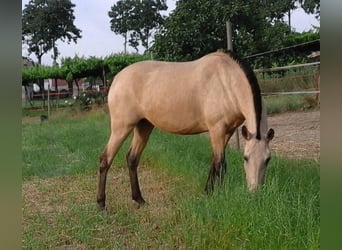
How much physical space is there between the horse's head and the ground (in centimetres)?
168

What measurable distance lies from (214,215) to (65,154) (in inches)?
183

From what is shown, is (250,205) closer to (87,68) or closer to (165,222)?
(165,222)

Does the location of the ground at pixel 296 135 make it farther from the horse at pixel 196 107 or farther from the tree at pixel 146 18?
the tree at pixel 146 18

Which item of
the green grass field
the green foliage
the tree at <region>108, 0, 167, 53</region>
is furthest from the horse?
the green foliage

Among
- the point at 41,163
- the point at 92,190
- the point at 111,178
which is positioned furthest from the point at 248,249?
the point at 41,163

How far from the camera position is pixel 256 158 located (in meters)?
2.82

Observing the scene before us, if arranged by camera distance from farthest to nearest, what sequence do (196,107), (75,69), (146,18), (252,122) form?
1. (75,69)
2. (146,18)
3. (196,107)
4. (252,122)

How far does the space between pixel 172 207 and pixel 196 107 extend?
906 mm

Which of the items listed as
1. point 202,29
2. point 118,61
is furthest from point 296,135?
point 118,61

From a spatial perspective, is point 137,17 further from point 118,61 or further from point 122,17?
point 118,61

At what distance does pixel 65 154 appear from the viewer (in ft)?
21.4

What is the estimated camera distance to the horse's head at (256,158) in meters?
2.78

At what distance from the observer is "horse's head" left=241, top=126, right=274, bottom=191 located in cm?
278

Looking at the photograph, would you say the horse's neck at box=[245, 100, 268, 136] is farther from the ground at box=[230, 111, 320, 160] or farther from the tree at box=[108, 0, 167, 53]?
the tree at box=[108, 0, 167, 53]
